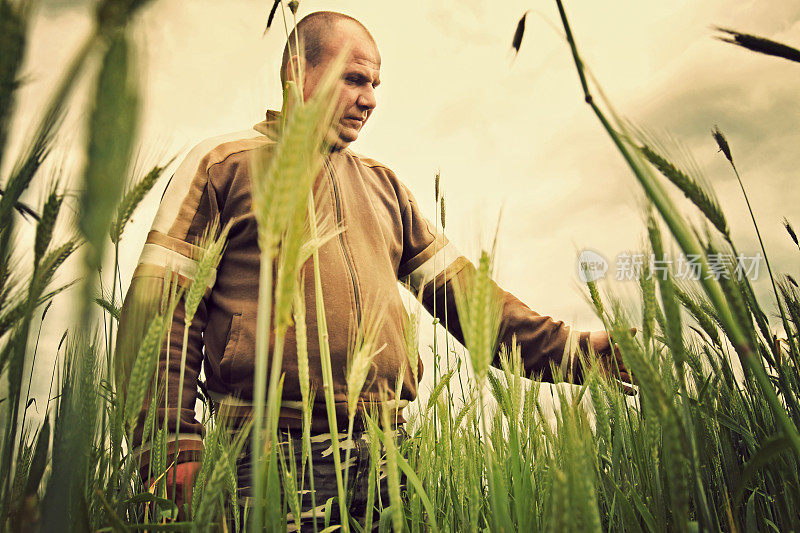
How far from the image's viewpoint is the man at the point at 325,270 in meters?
1.68

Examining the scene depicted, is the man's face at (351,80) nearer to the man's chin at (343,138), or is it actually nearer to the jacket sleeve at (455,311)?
the man's chin at (343,138)

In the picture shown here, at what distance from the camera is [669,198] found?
0.49m

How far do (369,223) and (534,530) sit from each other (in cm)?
157

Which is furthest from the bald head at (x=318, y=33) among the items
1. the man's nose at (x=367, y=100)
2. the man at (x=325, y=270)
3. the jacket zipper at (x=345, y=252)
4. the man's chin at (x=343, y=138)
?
the jacket zipper at (x=345, y=252)

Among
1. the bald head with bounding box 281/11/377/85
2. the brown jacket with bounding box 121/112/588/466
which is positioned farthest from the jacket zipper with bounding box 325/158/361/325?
the bald head with bounding box 281/11/377/85

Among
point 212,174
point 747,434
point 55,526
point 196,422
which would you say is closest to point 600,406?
point 747,434

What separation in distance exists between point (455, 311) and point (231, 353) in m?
1.23

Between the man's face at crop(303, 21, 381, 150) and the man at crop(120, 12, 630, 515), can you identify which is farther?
the man's face at crop(303, 21, 381, 150)

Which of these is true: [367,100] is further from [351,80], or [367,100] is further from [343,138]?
[343,138]

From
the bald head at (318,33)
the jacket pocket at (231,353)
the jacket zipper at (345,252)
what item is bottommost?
the jacket pocket at (231,353)

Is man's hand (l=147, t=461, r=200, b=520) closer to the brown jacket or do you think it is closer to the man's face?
the brown jacket

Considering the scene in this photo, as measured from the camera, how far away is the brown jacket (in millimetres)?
1683

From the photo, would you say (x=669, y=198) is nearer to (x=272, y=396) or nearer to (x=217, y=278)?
(x=272, y=396)

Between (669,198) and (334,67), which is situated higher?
(334,67)
